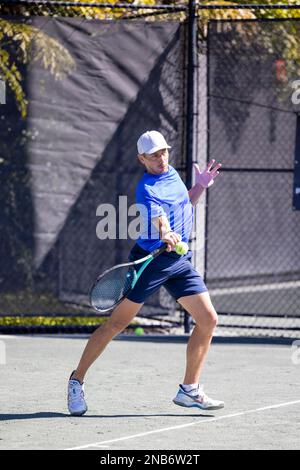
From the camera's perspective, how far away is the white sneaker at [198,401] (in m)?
8.32

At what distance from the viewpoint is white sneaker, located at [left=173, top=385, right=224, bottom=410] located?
8.32m

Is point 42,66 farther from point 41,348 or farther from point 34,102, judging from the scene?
point 41,348

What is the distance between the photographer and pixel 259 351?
38.0 feet

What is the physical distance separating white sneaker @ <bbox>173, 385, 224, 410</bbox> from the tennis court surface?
0.07 m

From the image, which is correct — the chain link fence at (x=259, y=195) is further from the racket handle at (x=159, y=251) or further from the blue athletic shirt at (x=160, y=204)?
the racket handle at (x=159, y=251)

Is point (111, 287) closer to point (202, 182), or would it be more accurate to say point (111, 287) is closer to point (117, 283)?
point (117, 283)

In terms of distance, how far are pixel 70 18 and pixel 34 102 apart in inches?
36.6

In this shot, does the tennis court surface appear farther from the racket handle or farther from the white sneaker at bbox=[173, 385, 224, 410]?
the racket handle

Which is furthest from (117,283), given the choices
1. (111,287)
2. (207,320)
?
(207,320)

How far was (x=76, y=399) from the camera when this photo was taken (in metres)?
8.22

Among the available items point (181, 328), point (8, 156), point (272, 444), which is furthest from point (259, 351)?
point (272, 444)

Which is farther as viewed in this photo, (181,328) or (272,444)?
(181,328)

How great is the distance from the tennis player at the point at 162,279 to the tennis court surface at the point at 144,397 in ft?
0.59

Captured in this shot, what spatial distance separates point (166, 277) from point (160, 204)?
0.57 metres
